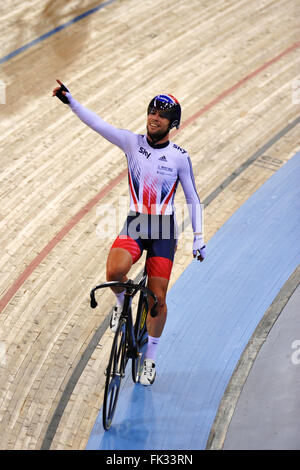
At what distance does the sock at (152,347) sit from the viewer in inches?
164

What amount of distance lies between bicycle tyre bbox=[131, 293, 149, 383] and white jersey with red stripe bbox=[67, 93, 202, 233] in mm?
623

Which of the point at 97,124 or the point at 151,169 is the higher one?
the point at 97,124

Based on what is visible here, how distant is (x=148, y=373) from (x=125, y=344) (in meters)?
0.42

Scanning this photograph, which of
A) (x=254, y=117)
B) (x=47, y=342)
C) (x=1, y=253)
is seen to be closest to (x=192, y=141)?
(x=254, y=117)

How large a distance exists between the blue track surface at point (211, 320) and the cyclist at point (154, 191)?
51cm

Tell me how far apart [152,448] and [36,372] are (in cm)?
98

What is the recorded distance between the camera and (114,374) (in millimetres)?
3785

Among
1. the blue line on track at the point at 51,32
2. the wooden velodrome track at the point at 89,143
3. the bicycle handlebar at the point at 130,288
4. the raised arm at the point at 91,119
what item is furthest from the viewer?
the blue line on track at the point at 51,32

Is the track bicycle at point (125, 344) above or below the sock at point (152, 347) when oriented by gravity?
above

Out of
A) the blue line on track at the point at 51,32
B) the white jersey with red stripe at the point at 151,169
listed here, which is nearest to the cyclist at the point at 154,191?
the white jersey with red stripe at the point at 151,169

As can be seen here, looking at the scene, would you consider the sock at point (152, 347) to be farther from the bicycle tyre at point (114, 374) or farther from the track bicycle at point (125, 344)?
the bicycle tyre at point (114, 374)

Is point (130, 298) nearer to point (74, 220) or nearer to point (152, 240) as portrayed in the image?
point (152, 240)

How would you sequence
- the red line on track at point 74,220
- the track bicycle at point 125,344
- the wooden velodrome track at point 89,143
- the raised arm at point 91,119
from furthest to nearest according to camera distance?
1. the red line on track at point 74,220
2. the wooden velodrome track at point 89,143
3. the raised arm at point 91,119
4. the track bicycle at point 125,344

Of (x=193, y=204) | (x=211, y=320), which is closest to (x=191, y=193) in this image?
(x=193, y=204)
